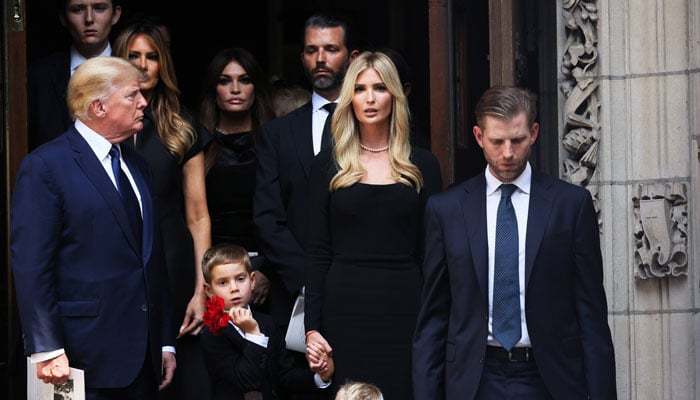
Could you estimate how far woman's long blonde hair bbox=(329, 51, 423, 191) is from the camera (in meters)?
6.97

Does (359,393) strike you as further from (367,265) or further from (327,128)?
(327,128)

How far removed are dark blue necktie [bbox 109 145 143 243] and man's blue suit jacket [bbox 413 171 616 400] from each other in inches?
50.1

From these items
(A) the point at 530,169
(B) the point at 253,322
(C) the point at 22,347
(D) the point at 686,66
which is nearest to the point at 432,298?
(A) the point at 530,169

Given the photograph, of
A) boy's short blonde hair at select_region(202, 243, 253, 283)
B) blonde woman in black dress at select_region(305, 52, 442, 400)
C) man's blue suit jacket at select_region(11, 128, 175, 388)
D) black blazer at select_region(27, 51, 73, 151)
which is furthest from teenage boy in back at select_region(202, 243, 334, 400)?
black blazer at select_region(27, 51, 73, 151)

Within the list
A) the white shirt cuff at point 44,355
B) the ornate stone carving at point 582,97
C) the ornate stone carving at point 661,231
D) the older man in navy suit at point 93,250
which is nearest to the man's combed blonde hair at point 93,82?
the older man in navy suit at point 93,250

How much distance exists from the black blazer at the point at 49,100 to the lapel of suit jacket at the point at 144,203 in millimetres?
1590

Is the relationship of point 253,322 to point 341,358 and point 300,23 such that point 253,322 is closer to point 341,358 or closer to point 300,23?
point 341,358

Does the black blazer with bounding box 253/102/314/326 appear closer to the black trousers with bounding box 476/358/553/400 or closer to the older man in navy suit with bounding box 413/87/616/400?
the older man in navy suit with bounding box 413/87/616/400

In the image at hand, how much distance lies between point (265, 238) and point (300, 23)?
290 inches

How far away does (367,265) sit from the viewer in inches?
273

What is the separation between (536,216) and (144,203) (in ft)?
5.61

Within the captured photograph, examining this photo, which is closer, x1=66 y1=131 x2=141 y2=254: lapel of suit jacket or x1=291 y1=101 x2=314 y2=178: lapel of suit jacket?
x1=66 y1=131 x2=141 y2=254: lapel of suit jacket

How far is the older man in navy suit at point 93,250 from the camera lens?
603cm

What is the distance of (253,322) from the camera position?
23.5 feet
